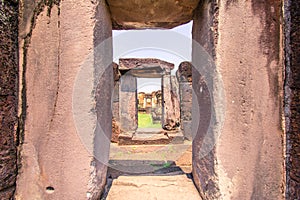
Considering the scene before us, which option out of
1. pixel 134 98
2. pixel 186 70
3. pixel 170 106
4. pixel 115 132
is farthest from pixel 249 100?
pixel 134 98

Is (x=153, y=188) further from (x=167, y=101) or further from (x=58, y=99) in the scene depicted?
(x=167, y=101)

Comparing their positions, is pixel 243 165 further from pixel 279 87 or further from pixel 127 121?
pixel 127 121

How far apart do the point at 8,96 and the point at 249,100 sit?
1.25m

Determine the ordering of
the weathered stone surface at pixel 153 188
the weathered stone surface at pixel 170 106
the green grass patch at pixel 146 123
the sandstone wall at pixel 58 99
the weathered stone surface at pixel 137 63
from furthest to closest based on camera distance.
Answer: the green grass patch at pixel 146 123 → the weathered stone surface at pixel 170 106 → the weathered stone surface at pixel 137 63 → the weathered stone surface at pixel 153 188 → the sandstone wall at pixel 58 99

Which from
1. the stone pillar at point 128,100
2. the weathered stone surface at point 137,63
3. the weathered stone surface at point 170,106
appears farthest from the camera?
the stone pillar at point 128,100

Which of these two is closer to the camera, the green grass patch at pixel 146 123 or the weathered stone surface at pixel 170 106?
the weathered stone surface at pixel 170 106

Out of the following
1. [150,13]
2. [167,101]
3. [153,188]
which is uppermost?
[150,13]

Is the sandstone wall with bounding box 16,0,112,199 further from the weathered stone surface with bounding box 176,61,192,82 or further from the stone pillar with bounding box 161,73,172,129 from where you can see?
the stone pillar with bounding box 161,73,172,129

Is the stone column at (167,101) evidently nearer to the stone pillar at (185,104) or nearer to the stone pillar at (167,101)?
the stone pillar at (167,101)

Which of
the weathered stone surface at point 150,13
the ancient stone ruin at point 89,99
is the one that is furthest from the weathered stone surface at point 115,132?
the ancient stone ruin at point 89,99

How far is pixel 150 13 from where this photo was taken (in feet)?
4.95

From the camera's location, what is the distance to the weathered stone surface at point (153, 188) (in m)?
1.30

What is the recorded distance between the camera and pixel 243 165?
108 cm

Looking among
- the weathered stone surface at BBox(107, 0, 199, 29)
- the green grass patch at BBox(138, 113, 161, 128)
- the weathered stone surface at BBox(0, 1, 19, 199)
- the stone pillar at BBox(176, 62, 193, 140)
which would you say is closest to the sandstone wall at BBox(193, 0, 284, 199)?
the weathered stone surface at BBox(107, 0, 199, 29)
